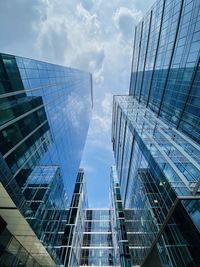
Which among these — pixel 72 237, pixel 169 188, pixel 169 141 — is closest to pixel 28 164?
pixel 169 188

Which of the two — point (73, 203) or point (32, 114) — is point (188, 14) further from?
point (73, 203)

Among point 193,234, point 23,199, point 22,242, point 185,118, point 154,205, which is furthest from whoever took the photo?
point 185,118

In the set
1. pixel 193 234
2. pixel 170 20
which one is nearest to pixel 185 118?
pixel 193 234

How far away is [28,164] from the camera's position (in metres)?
17.6

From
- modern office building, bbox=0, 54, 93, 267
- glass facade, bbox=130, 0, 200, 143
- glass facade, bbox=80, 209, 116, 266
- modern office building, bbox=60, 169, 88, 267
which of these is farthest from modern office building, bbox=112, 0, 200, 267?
glass facade, bbox=80, 209, 116, 266

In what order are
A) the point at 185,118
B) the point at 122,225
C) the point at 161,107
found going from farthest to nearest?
the point at 122,225
the point at 161,107
the point at 185,118

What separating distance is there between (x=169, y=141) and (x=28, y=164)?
21486 millimetres

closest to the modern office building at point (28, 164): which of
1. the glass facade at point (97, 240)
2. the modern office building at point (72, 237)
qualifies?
the modern office building at point (72, 237)

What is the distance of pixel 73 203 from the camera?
53781 mm

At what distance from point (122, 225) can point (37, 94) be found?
4808 cm

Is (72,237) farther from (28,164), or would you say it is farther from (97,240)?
(28,164)

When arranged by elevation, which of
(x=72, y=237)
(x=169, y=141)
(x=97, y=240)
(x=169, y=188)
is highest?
(x=169, y=141)

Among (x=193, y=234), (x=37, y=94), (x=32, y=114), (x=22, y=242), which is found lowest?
(x=22, y=242)

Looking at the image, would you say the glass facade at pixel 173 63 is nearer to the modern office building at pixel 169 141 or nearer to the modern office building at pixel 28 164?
the modern office building at pixel 169 141
